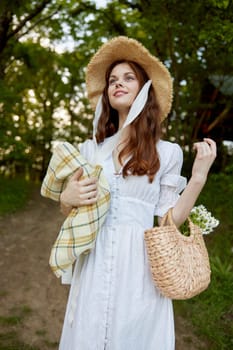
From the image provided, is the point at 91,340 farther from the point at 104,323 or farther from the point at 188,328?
the point at 188,328

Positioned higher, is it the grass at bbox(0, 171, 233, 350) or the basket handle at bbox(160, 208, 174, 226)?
the basket handle at bbox(160, 208, 174, 226)

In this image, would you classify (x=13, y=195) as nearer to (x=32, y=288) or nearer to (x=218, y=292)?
(x=32, y=288)

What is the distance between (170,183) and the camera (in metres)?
1.81

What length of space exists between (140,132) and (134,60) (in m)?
0.38

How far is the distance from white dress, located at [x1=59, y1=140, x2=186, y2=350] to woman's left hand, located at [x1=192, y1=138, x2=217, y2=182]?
0.61 feet

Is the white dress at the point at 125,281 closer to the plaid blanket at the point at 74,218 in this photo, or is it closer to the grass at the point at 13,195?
the plaid blanket at the point at 74,218

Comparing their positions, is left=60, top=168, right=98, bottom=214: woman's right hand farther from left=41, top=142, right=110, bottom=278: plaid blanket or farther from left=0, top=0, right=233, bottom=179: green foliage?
left=0, top=0, right=233, bottom=179: green foliage

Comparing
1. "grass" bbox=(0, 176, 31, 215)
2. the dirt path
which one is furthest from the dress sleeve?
"grass" bbox=(0, 176, 31, 215)

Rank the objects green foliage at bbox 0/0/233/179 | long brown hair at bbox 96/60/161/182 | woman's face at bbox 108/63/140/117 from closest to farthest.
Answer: long brown hair at bbox 96/60/161/182 → woman's face at bbox 108/63/140/117 → green foliage at bbox 0/0/233/179

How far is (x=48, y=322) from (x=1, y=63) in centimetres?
531

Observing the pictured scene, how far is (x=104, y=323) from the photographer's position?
5.54 feet

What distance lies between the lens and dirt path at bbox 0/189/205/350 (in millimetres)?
3797

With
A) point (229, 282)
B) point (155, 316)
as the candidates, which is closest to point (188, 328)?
point (229, 282)

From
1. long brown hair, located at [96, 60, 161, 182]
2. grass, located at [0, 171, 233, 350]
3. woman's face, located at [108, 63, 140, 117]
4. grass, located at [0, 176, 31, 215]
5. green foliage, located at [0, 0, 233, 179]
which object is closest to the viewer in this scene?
long brown hair, located at [96, 60, 161, 182]
